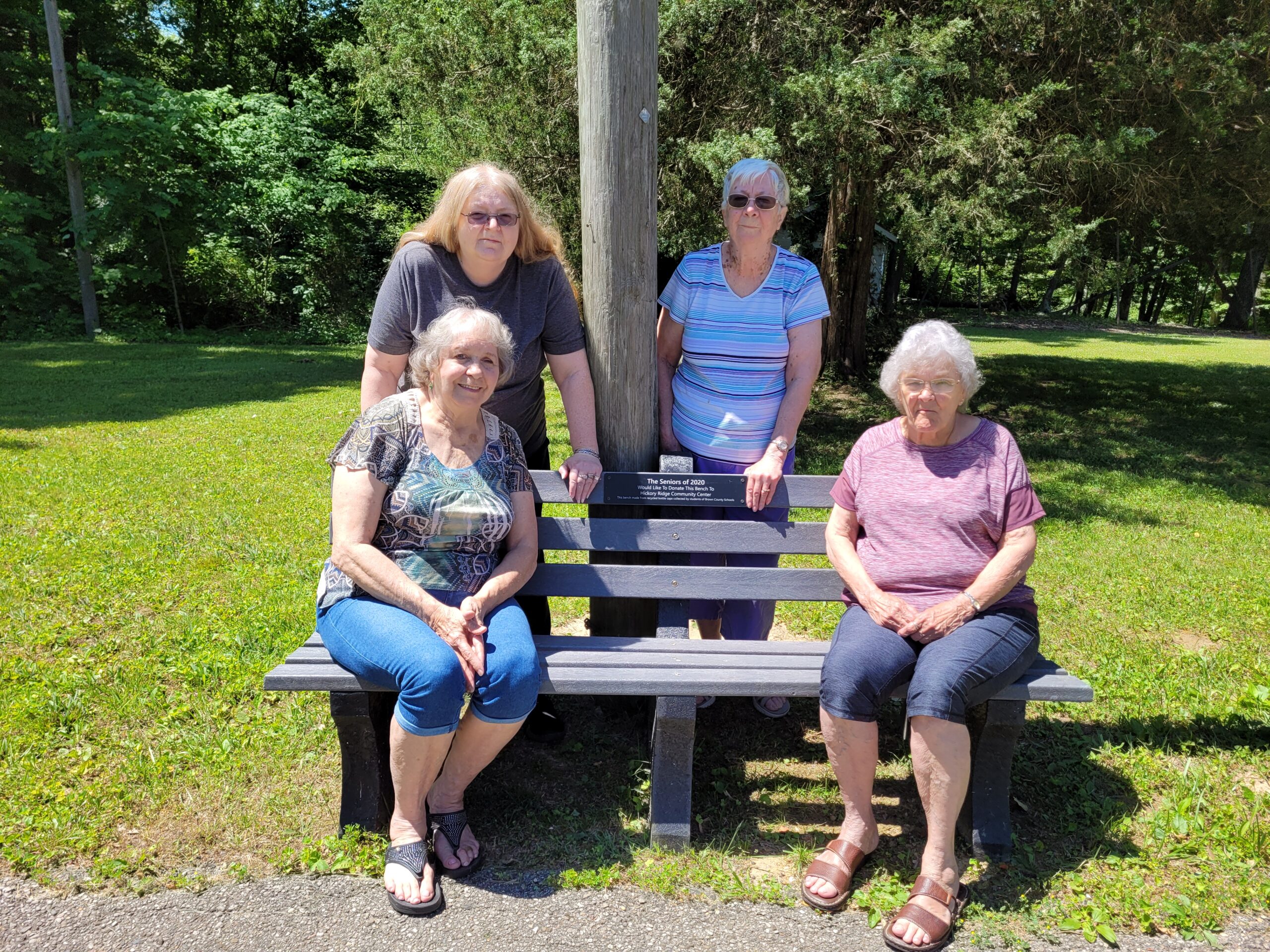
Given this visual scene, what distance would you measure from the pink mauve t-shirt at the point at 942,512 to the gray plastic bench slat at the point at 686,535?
0.38 meters

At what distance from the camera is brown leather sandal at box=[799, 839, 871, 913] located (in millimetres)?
2619

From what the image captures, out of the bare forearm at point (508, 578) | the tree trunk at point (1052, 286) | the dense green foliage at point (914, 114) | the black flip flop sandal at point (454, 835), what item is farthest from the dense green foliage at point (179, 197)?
the black flip flop sandal at point (454, 835)

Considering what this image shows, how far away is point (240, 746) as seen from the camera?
3336 millimetres

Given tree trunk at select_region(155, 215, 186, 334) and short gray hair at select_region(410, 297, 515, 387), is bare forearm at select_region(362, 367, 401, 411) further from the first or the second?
tree trunk at select_region(155, 215, 186, 334)

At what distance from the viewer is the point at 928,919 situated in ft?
8.18

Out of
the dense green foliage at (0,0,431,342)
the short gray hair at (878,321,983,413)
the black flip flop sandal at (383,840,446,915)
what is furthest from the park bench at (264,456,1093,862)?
the dense green foliage at (0,0,431,342)

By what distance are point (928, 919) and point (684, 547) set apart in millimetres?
1363

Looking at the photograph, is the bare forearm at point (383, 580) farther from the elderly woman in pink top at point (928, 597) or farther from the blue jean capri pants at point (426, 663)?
the elderly woman in pink top at point (928, 597)

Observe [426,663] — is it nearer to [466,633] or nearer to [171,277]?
[466,633]

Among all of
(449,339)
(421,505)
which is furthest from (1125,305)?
Result: (421,505)

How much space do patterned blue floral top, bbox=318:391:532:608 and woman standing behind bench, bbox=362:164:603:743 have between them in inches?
8.8

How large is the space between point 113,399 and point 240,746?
9.00m

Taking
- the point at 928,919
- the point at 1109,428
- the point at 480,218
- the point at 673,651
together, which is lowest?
the point at 1109,428

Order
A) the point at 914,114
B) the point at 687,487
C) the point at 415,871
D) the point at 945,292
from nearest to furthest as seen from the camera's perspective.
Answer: the point at 415,871 < the point at 687,487 < the point at 914,114 < the point at 945,292
